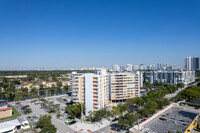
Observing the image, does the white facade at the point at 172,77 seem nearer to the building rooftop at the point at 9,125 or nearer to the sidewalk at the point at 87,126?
the sidewalk at the point at 87,126

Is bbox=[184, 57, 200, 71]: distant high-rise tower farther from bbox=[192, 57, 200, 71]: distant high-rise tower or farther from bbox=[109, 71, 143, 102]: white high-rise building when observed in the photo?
bbox=[109, 71, 143, 102]: white high-rise building

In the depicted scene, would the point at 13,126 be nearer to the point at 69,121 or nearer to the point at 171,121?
the point at 69,121

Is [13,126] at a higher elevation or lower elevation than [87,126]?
higher

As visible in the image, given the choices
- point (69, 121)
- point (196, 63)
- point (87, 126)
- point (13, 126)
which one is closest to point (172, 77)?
point (87, 126)


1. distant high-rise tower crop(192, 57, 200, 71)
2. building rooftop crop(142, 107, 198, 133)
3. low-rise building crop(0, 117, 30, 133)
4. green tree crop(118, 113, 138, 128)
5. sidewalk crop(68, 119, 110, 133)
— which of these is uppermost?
distant high-rise tower crop(192, 57, 200, 71)

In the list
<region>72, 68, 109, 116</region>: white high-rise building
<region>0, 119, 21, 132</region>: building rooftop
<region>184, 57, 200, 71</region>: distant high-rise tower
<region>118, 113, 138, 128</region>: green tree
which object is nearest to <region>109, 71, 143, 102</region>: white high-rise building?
<region>72, 68, 109, 116</region>: white high-rise building

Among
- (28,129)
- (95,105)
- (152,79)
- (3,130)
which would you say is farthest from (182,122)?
(152,79)

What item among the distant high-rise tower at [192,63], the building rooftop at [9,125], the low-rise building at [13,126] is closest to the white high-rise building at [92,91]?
the low-rise building at [13,126]

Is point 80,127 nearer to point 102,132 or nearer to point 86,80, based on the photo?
point 102,132
